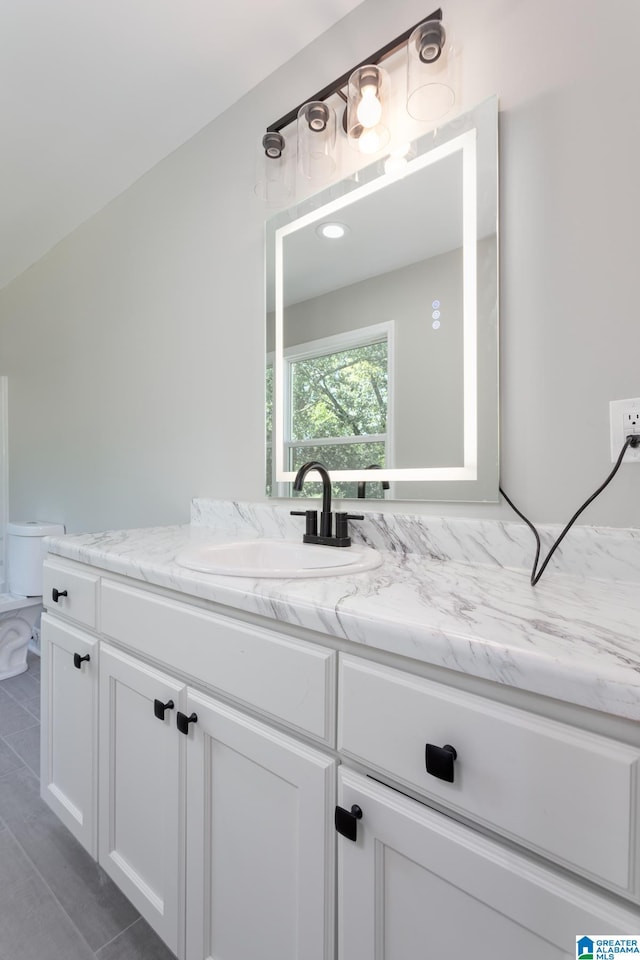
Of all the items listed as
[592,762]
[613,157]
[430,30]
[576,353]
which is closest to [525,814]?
[592,762]

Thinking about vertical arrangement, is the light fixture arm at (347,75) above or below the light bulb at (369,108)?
above

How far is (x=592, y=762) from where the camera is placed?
431 millimetres

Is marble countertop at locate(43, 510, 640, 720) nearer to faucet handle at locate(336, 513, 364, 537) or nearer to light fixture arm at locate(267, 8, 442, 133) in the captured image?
faucet handle at locate(336, 513, 364, 537)

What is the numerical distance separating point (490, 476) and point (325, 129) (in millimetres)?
1124

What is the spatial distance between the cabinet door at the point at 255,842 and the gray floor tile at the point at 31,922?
404 mm

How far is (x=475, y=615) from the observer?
0.60m

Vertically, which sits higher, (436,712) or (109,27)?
(109,27)

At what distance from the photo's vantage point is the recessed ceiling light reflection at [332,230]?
4.22 feet

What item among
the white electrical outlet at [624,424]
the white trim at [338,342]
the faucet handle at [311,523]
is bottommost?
the faucet handle at [311,523]

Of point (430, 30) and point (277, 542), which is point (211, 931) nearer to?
point (277, 542)

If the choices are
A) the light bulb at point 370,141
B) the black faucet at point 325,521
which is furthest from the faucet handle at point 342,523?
the light bulb at point 370,141

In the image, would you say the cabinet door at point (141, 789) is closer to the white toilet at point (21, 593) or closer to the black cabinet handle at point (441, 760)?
the black cabinet handle at point (441, 760)

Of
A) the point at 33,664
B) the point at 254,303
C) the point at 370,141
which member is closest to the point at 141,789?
the point at 254,303

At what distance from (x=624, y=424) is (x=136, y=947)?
159 cm
